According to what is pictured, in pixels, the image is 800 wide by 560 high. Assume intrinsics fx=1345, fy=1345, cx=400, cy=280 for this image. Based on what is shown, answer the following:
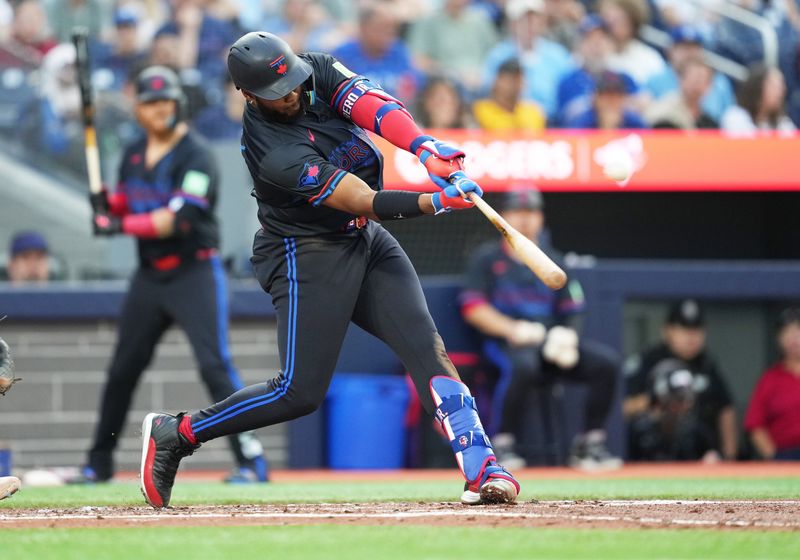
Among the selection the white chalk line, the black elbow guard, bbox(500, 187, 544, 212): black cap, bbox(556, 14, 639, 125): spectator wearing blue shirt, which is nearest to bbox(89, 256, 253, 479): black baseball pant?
the white chalk line

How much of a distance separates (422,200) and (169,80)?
3.20 metres

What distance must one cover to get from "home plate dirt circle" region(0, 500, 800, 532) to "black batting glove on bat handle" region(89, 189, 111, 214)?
9.30 feet

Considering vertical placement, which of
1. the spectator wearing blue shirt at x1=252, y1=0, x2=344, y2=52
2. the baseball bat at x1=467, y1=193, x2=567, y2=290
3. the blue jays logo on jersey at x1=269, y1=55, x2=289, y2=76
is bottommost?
the baseball bat at x1=467, y1=193, x2=567, y2=290

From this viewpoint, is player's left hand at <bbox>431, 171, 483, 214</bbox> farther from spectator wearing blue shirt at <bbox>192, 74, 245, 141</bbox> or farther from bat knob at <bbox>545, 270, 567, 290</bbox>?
spectator wearing blue shirt at <bbox>192, 74, 245, 141</bbox>

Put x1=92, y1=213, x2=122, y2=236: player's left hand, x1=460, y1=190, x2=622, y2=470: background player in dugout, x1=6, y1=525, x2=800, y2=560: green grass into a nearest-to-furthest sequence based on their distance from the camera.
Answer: x1=6, y1=525, x2=800, y2=560: green grass < x1=92, y1=213, x2=122, y2=236: player's left hand < x1=460, y1=190, x2=622, y2=470: background player in dugout

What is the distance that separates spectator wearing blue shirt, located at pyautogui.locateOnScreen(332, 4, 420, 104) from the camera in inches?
437

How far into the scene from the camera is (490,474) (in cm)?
492

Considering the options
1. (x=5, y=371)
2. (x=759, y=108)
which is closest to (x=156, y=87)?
(x=5, y=371)

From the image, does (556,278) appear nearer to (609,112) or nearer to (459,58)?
(609,112)

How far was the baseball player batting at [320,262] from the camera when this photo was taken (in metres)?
4.84

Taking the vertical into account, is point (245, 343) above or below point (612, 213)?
below

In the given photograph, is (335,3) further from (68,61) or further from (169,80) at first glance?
(169,80)

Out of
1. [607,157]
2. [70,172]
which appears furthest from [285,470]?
[607,157]

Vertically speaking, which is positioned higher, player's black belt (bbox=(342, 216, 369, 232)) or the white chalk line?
player's black belt (bbox=(342, 216, 369, 232))
